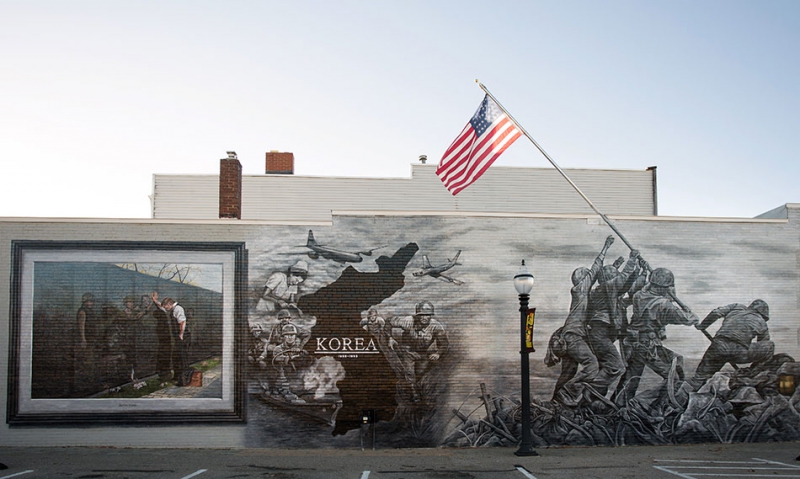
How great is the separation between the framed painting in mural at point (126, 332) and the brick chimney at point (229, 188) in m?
1.61

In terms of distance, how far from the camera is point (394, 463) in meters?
15.3

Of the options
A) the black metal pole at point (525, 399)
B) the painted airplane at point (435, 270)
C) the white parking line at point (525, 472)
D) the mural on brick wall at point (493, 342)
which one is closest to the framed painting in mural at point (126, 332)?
the mural on brick wall at point (493, 342)

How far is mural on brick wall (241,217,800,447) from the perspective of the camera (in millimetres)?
17516

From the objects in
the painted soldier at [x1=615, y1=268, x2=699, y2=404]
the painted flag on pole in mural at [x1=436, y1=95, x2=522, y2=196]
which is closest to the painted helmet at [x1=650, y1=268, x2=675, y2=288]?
the painted soldier at [x1=615, y1=268, x2=699, y2=404]

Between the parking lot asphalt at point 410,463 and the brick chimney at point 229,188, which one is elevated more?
the brick chimney at point 229,188

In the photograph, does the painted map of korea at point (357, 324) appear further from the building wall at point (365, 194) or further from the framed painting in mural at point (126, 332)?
the building wall at point (365, 194)

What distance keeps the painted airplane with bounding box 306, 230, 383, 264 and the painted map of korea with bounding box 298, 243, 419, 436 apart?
0.24 m

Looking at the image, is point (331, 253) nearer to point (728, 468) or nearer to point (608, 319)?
point (608, 319)

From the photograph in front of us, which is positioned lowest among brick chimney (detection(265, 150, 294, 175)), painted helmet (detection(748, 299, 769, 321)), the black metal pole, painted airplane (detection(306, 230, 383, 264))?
the black metal pole

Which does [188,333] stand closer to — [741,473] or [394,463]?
[394,463]

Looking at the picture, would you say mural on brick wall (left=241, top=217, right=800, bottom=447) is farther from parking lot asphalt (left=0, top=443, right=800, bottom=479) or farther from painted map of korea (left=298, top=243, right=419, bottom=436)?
parking lot asphalt (left=0, top=443, right=800, bottom=479)

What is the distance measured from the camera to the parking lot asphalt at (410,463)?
13727 mm

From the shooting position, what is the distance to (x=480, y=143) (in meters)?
17.3

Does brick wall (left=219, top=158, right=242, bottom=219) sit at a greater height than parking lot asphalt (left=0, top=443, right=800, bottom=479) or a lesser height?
greater
